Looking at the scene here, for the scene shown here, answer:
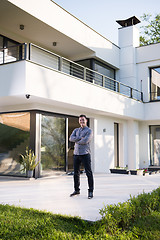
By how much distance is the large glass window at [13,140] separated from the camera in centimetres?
1062

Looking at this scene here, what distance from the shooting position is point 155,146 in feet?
56.6

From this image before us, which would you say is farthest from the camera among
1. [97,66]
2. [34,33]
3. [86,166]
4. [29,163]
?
[97,66]

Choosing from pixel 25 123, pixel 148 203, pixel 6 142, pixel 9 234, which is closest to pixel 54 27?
pixel 25 123

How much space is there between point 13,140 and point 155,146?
9.62m

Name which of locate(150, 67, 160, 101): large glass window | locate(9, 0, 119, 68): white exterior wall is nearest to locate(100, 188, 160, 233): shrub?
locate(9, 0, 119, 68): white exterior wall

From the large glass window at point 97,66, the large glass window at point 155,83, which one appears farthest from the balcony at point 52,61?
the large glass window at point 155,83

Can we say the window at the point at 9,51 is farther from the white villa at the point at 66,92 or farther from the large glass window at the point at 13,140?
the large glass window at the point at 13,140

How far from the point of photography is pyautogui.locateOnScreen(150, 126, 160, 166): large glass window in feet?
56.1

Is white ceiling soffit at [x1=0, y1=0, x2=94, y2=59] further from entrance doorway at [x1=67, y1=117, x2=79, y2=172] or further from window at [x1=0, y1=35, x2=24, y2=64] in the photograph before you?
entrance doorway at [x1=67, y1=117, x2=79, y2=172]

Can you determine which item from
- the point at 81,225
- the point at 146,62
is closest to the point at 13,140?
the point at 81,225

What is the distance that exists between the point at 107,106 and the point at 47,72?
431 cm

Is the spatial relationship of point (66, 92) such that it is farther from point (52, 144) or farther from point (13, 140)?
point (13, 140)

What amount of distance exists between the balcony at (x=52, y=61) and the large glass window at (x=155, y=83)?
0.71 meters

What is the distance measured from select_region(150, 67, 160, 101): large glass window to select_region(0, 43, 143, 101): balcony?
0.71 m
